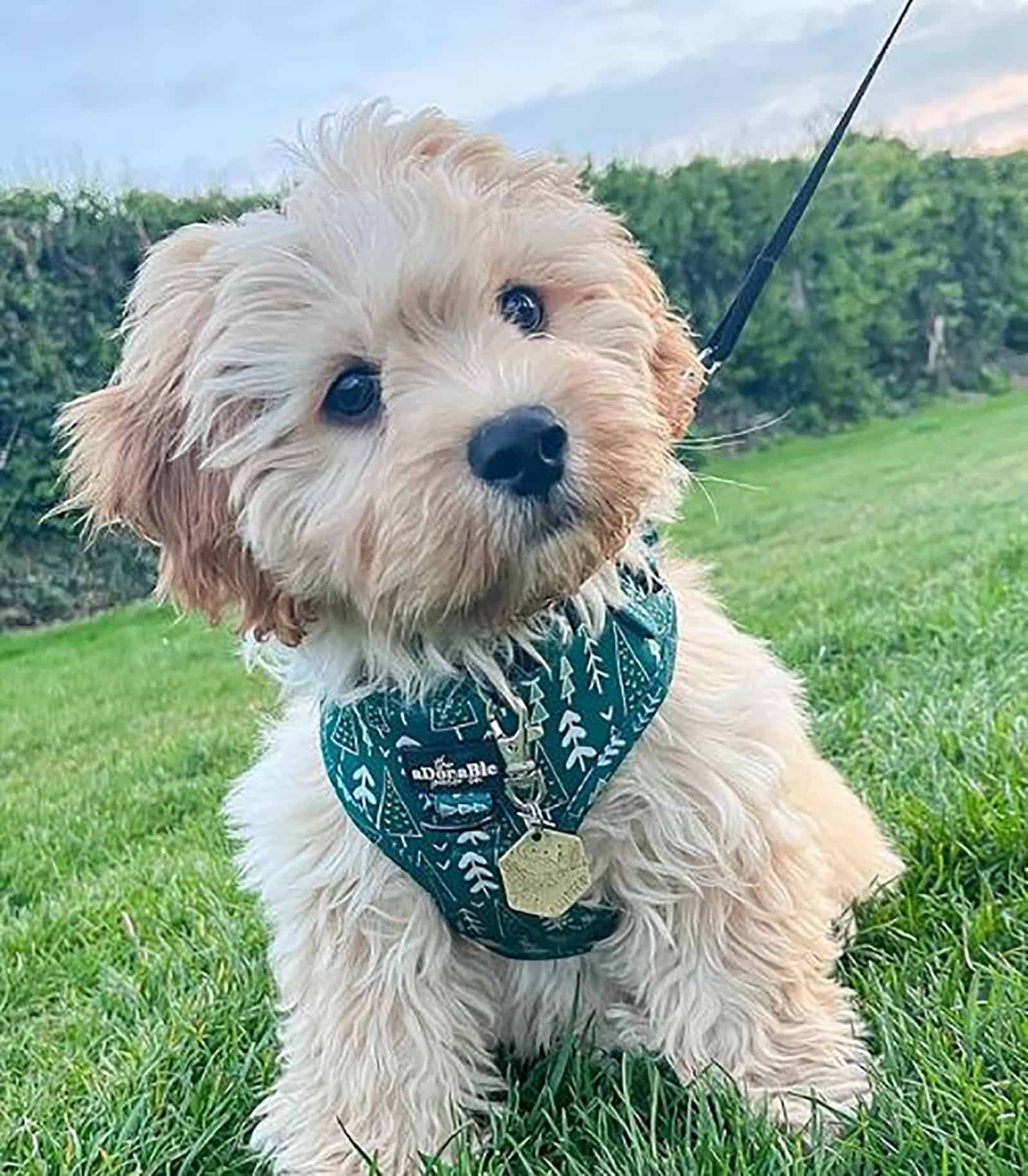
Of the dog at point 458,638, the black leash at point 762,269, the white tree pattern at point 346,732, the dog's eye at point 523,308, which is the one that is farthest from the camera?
the black leash at point 762,269

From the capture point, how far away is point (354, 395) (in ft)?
7.17

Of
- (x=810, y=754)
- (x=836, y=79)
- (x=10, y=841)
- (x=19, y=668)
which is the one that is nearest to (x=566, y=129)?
(x=836, y=79)

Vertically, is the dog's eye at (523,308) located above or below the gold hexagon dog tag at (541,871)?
above

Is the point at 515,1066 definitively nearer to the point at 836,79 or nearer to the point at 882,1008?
the point at 882,1008

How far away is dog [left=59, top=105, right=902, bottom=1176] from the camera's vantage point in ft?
6.95

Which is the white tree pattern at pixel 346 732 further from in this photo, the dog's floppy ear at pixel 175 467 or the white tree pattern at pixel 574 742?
the white tree pattern at pixel 574 742

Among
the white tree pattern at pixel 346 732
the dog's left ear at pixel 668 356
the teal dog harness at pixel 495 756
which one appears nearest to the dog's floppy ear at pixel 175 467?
the white tree pattern at pixel 346 732

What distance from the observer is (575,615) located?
235cm

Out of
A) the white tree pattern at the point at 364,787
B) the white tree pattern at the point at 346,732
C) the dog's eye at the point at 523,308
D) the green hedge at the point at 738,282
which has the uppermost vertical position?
the dog's eye at the point at 523,308

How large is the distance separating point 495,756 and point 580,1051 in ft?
1.93

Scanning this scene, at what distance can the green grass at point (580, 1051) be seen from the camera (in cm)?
220

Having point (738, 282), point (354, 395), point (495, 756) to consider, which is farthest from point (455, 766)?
point (738, 282)

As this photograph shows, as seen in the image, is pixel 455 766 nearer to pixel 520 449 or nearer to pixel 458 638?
pixel 458 638

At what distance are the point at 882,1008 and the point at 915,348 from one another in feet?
57.3
